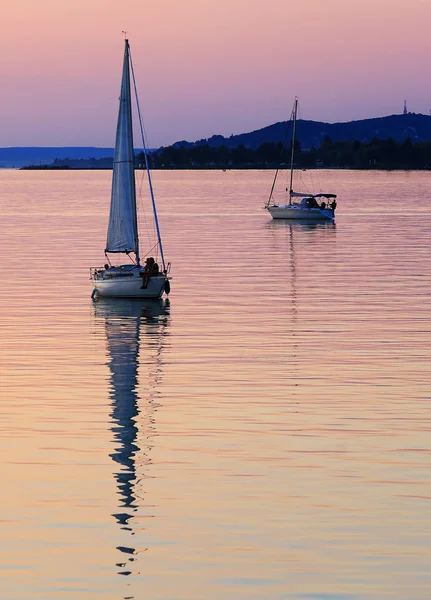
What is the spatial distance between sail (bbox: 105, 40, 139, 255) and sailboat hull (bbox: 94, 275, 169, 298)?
2693mm

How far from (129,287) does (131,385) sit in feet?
78.0

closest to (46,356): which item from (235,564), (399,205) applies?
(235,564)

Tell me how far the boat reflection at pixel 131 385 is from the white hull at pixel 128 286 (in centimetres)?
30

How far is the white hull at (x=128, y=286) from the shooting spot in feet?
183

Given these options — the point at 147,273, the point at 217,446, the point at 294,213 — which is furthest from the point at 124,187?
the point at 294,213

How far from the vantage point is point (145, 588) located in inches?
653

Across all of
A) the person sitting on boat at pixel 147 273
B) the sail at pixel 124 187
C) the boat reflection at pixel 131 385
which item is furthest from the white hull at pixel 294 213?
the boat reflection at pixel 131 385

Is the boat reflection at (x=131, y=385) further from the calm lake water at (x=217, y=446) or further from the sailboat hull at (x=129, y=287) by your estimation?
the sailboat hull at (x=129, y=287)

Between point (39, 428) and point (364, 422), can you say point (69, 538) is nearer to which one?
point (39, 428)

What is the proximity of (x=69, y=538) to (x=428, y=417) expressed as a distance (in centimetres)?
1102

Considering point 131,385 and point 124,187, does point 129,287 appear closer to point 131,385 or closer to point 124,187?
point 124,187

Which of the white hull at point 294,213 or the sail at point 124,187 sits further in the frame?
the white hull at point 294,213

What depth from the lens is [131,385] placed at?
32812 mm

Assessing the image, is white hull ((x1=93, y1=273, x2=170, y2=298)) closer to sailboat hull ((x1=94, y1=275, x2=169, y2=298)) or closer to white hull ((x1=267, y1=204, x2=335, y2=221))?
sailboat hull ((x1=94, y1=275, x2=169, y2=298))
